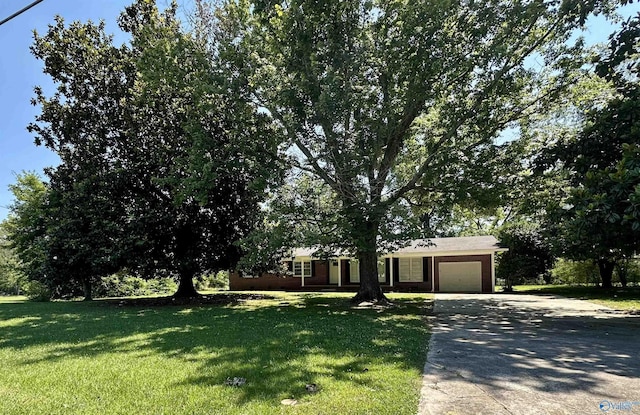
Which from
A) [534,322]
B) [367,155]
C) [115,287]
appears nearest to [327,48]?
[367,155]

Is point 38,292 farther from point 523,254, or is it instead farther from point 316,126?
point 523,254

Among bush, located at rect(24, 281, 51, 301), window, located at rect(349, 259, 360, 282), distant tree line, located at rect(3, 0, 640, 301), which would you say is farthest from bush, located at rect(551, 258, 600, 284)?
bush, located at rect(24, 281, 51, 301)

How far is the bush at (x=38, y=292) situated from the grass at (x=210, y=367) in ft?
44.6

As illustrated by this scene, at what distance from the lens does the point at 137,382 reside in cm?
454

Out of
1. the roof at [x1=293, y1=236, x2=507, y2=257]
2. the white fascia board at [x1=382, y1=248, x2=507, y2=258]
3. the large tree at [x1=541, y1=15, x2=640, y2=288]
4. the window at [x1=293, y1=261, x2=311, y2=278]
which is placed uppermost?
the large tree at [x1=541, y1=15, x2=640, y2=288]

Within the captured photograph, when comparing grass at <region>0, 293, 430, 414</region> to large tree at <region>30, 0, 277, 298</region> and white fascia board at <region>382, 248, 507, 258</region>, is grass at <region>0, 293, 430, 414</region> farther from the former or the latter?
white fascia board at <region>382, 248, 507, 258</region>

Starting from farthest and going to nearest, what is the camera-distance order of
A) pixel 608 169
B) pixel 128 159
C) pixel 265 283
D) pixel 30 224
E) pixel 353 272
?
pixel 265 283 → pixel 353 272 → pixel 30 224 → pixel 128 159 → pixel 608 169

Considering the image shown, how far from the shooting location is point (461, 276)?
23453mm

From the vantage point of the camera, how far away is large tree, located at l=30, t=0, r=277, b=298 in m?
14.9

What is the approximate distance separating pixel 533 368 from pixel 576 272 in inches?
933

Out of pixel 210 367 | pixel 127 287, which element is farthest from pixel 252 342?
pixel 127 287

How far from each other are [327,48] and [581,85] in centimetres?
818

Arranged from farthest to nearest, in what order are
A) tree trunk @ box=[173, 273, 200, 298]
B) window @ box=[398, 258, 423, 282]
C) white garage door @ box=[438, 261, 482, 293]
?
window @ box=[398, 258, 423, 282]
white garage door @ box=[438, 261, 482, 293]
tree trunk @ box=[173, 273, 200, 298]

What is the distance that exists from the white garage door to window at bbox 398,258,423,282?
1.43 metres
